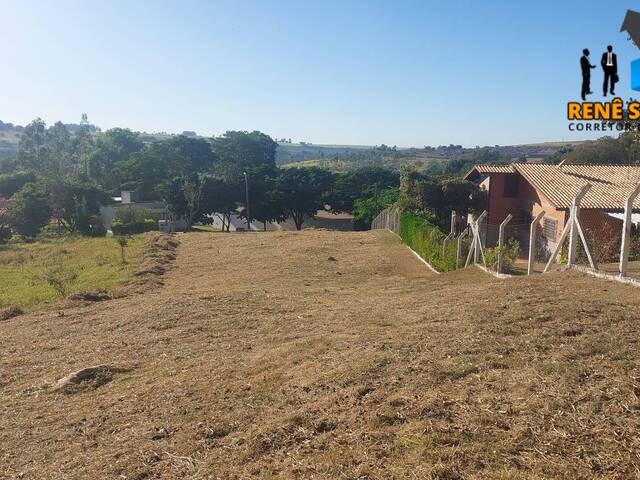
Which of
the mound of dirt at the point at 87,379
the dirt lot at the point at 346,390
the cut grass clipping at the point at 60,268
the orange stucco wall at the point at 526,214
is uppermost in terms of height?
the orange stucco wall at the point at 526,214

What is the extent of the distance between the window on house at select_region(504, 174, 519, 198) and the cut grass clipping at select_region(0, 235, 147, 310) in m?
19.3

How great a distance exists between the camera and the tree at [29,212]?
4088 cm

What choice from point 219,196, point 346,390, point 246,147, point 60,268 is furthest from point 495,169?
point 246,147

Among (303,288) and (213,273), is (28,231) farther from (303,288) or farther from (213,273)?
(303,288)

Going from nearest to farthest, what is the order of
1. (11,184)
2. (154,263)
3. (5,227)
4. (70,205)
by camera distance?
(154,263) → (5,227) → (70,205) → (11,184)

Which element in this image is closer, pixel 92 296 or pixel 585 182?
pixel 92 296

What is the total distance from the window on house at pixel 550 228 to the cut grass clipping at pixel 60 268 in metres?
17.7

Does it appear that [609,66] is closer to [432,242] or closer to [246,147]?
[432,242]

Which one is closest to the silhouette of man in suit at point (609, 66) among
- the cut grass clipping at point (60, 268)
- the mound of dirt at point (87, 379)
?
the mound of dirt at point (87, 379)

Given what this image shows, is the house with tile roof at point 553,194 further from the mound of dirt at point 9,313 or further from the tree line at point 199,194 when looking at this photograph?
the mound of dirt at point 9,313

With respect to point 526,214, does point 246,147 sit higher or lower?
higher

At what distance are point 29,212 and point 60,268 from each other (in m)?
23.7

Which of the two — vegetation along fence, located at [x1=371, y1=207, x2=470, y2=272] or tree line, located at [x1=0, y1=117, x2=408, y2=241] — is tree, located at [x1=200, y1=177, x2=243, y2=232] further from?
vegetation along fence, located at [x1=371, y1=207, x2=470, y2=272]

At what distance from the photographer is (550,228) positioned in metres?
21.9
